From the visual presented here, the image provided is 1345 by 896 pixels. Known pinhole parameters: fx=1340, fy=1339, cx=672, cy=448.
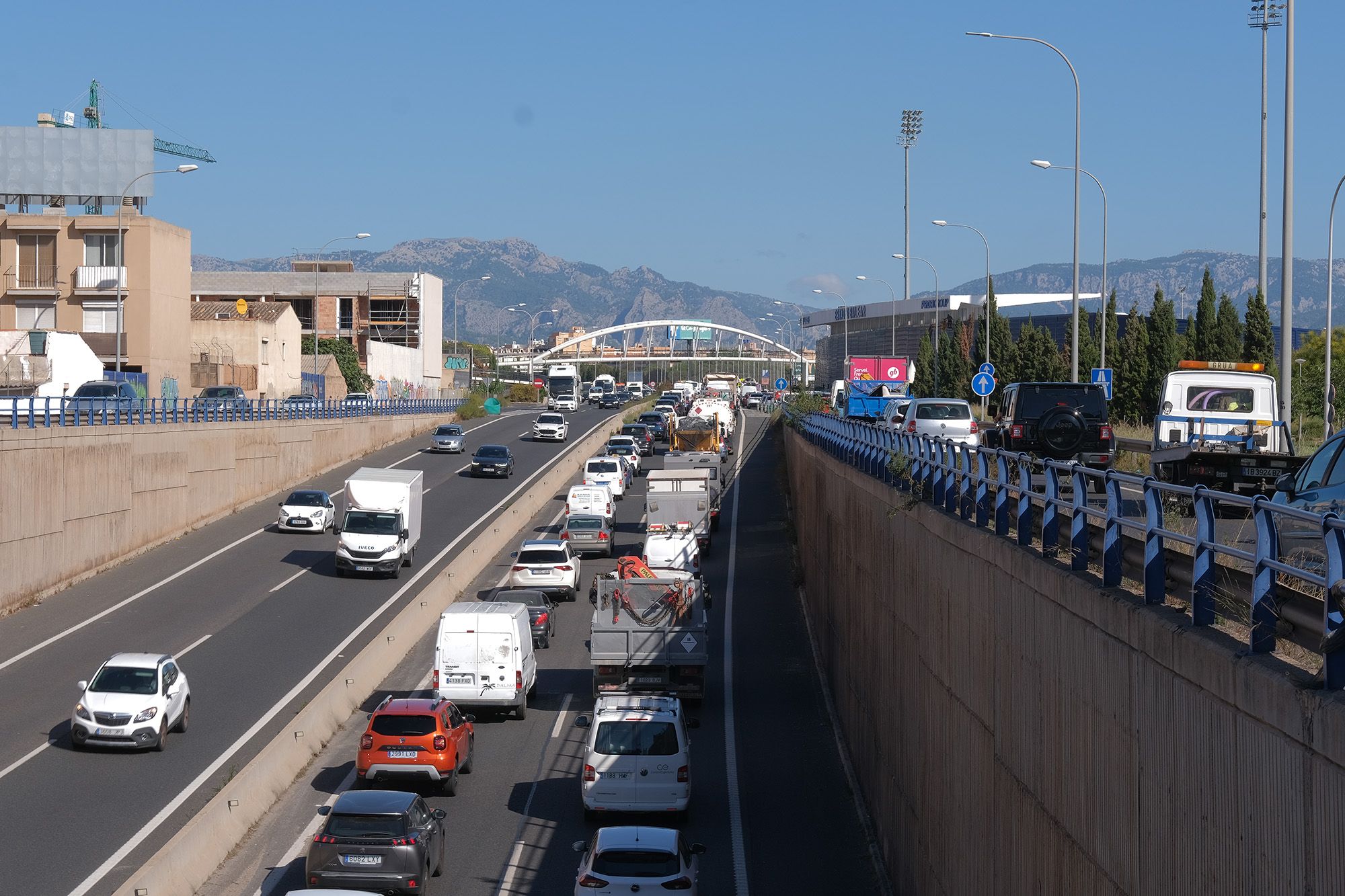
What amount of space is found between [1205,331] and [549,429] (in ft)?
121

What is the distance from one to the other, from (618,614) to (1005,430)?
934 centimetres

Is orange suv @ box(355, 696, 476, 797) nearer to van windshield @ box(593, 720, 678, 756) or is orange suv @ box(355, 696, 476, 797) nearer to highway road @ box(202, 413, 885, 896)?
highway road @ box(202, 413, 885, 896)

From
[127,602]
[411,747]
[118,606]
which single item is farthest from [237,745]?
[127,602]

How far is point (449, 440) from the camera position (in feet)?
231

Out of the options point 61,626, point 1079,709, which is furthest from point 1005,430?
point 61,626

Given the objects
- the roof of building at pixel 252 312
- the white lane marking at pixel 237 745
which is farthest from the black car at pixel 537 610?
the roof of building at pixel 252 312

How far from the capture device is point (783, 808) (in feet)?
76.5

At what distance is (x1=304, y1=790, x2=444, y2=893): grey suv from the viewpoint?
17.4 m

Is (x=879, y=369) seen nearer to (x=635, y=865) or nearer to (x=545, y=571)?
(x=545, y=571)

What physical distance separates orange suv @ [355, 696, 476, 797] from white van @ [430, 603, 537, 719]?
3847 mm

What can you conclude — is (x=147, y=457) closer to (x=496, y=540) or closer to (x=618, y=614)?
(x=496, y=540)

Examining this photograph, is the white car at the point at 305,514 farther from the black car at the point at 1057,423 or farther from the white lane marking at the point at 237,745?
the black car at the point at 1057,423

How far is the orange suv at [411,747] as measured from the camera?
22406 mm

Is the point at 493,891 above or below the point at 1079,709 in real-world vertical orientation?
below
